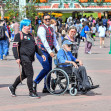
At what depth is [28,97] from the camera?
868 centimetres

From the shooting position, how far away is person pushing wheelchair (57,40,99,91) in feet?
29.0

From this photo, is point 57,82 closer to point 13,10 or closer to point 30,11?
point 30,11

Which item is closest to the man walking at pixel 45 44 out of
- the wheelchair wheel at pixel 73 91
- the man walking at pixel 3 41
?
the wheelchair wheel at pixel 73 91

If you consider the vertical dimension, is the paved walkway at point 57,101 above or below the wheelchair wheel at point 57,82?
below

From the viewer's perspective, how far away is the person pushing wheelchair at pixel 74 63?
8836mm

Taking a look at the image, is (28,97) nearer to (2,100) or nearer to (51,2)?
(2,100)

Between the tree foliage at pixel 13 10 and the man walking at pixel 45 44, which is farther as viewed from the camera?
the tree foliage at pixel 13 10

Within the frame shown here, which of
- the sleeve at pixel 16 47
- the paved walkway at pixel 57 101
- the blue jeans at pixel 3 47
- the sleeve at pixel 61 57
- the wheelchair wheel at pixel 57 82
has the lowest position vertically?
the blue jeans at pixel 3 47

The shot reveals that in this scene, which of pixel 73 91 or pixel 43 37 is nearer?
pixel 73 91

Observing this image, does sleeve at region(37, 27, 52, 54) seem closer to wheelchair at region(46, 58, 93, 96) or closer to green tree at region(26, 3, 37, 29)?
wheelchair at region(46, 58, 93, 96)

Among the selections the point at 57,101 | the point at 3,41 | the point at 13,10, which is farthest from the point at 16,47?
the point at 13,10

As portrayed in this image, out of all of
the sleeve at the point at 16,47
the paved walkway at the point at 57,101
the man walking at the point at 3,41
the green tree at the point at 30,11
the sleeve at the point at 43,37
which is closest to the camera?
the paved walkway at the point at 57,101

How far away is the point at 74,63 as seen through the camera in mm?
8914

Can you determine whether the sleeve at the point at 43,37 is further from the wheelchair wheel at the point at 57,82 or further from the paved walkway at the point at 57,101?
Result: the paved walkway at the point at 57,101
